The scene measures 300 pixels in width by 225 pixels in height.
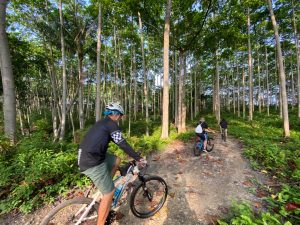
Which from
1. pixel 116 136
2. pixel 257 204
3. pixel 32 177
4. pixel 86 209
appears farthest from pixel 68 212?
pixel 257 204

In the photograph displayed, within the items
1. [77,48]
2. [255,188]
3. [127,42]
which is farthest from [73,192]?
[127,42]

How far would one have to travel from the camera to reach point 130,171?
3.09 metres

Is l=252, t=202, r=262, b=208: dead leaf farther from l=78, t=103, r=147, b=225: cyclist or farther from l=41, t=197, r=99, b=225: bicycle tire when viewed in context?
l=41, t=197, r=99, b=225: bicycle tire

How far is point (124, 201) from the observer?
150 inches

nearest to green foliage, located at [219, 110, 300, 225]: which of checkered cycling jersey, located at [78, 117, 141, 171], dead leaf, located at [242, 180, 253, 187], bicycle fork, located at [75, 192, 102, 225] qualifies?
dead leaf, located at [242, 180, 253, 187]

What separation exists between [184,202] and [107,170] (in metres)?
2.26

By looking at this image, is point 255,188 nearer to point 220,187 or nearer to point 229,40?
point 220,187

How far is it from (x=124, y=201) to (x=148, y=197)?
688 millimetres

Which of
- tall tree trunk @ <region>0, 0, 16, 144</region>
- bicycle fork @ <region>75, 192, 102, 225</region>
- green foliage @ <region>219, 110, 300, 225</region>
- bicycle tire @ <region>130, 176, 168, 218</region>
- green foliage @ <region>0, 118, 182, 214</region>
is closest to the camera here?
bicycle fork @ <region>75, 192, 102, 225</region>

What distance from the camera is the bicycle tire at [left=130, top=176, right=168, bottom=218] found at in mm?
3305

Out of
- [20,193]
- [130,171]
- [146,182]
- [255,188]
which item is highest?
[130,171]

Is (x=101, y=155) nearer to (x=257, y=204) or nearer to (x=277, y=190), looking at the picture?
(x=257, y=204)

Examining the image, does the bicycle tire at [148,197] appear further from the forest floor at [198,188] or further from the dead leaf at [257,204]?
the dead leaf at [257,204]

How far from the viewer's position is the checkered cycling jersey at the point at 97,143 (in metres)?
2.49
